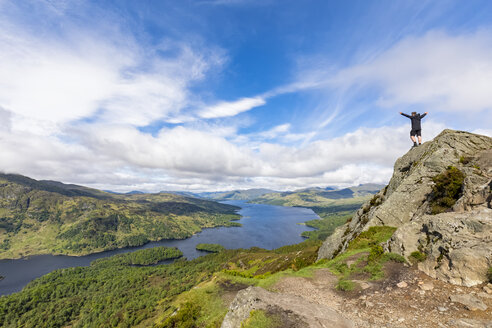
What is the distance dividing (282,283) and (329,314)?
7320 mm

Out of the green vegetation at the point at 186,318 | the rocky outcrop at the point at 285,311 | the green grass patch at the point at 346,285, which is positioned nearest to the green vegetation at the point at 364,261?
the green grass patch at the point at 346,285

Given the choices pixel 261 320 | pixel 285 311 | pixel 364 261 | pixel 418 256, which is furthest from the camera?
pixel 364 261

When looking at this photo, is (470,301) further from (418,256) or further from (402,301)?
(418,256)

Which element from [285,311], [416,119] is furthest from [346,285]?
[416,119]

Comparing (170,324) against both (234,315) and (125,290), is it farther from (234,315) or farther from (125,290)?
(125,290)

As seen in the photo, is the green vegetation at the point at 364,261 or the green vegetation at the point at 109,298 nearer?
the green vegetation at the point at 364,261

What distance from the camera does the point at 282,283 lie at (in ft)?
63.8

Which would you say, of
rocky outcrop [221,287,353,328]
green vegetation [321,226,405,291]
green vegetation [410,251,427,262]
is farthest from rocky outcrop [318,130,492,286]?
rocky outcrop [221,287,353,328]

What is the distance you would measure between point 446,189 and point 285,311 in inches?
996

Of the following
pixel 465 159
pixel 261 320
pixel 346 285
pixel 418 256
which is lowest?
pixel 346 285

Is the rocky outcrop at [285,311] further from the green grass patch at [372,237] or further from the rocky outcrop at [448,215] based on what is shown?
the green grass patch at [372,237]

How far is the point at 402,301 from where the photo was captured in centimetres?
1312

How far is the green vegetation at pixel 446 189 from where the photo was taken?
22719mm

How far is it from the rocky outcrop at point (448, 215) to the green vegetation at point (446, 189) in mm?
715
